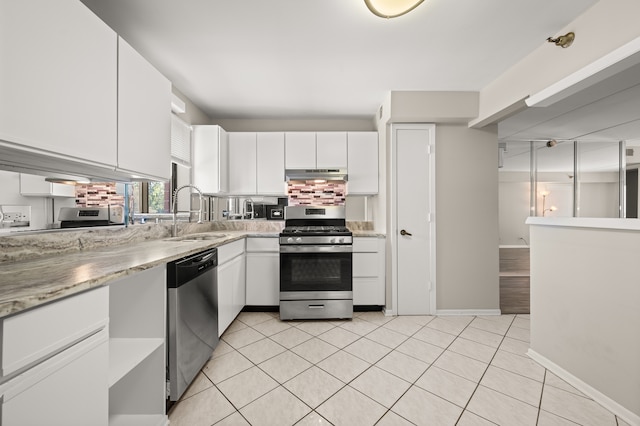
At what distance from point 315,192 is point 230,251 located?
4.95 feet

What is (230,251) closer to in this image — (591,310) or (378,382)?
(378,382)

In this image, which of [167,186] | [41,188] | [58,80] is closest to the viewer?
[58,80]

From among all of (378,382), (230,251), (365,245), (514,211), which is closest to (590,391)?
(378,382)

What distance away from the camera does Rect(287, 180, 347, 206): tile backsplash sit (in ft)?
11.6

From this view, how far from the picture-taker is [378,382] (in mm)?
1714

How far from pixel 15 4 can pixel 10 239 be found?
3.36 ft

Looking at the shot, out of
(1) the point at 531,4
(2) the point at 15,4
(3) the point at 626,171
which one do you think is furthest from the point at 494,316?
(2) the point at 15,4

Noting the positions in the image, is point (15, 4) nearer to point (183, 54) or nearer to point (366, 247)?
point (183, 54)

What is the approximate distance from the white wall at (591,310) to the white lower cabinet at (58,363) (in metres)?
2.57

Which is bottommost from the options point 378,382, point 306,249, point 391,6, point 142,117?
point 378,382

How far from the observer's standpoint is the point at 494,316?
289cm

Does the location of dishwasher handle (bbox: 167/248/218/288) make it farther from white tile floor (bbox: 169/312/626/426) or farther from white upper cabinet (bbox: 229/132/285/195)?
white upper cabinet (bbox: 229/132/285/195)

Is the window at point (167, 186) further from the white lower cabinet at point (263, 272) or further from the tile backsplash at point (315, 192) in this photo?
the tile backsplash at point (315, 192)

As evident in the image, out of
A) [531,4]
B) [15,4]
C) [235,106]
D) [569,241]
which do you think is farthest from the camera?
[235,106]
